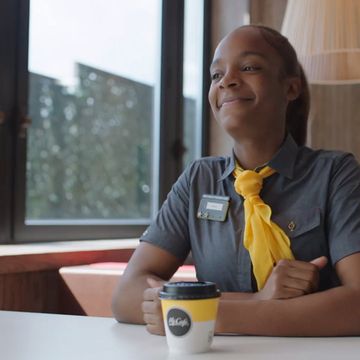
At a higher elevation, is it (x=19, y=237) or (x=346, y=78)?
(x=346, y=78)

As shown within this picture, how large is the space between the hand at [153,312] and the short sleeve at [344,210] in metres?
0.40

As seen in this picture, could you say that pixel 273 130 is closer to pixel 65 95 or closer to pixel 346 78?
pixel 346 78

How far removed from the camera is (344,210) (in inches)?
59.7

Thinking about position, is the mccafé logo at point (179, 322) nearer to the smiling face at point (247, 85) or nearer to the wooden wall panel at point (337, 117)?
the smiling face at point (247, 85)

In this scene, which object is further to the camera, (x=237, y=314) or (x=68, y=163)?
(x=68, y=163)

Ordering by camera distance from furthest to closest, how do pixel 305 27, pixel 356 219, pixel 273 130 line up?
1. pixel 305 27
2. pixel 273 130
3. pixel 356 219

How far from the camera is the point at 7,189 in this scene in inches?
101

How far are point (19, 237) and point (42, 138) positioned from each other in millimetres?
438

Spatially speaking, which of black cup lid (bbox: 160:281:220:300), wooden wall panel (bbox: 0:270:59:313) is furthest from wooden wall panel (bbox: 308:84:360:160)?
black cup lid (bbox: 160:281:220:300)

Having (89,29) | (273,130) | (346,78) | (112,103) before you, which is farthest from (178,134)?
(273,130)

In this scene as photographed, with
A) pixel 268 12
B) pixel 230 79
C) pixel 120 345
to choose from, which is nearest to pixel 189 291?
pixel 120 345

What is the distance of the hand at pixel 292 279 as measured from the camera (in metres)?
1.40

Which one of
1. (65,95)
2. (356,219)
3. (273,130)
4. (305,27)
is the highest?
(305,27)

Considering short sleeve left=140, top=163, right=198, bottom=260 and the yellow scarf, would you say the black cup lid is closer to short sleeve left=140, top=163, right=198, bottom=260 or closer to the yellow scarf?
the yellow scarf
